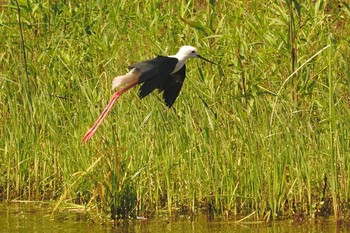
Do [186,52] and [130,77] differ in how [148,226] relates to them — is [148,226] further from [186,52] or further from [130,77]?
[186,52]

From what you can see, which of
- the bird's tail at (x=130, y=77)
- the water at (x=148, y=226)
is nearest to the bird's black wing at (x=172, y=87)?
the bird's tail at (x=130, y=77)

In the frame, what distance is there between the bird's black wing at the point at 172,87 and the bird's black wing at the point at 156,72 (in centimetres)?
7

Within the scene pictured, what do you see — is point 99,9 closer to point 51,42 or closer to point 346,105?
point 51,42

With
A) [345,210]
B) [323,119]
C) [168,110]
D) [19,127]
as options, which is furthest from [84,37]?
[345,210]

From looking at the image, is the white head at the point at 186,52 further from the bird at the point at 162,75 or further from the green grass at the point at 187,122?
the green grass at the point at 187,122

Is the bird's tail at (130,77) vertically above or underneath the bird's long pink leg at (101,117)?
above

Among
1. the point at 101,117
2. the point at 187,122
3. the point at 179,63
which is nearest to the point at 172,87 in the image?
the point at 179,63

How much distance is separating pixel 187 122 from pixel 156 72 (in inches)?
21.6

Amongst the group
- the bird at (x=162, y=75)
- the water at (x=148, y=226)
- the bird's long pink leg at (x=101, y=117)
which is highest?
the bird at (x=162, y=75)

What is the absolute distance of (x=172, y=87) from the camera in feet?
17.8

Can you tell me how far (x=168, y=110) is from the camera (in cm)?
582

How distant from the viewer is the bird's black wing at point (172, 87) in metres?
5.42

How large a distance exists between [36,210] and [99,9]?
1.92 metres

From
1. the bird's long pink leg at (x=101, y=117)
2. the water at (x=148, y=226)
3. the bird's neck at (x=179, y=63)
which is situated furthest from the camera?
the bird's long pink leg at (x=101, y=117)
